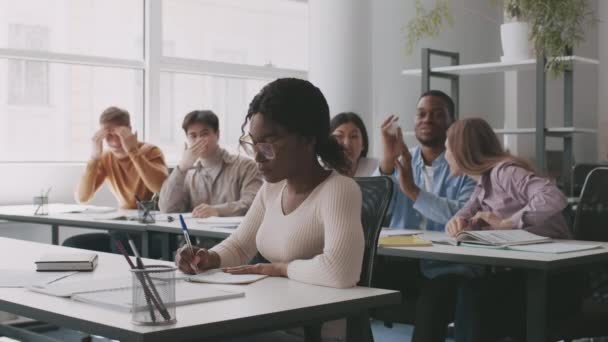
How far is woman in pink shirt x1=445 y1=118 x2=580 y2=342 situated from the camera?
2570 mm

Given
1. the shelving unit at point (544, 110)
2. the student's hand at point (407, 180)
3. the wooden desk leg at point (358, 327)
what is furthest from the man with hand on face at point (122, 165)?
the wooden desk leg at point (358, 327)

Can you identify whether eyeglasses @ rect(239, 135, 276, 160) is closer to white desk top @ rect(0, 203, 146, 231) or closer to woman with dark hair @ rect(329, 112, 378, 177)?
white desk top @ rect(0, 203, 146, 231)

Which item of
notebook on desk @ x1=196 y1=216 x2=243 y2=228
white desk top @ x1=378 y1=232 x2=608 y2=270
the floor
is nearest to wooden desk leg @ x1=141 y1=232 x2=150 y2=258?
notebook on desk @ x1=196 y1=216 x2=243 y2=228

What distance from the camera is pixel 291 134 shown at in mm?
2025

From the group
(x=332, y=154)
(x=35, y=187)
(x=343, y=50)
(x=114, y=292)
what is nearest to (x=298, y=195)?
(x=332, y=154)

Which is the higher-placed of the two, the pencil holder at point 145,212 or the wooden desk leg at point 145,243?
the pencil holder at point 145,212

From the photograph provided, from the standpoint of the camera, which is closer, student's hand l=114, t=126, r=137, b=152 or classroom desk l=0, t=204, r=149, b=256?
classroom desk l=0, t=204, r=149, b=256

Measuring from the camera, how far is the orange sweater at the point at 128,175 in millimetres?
4652

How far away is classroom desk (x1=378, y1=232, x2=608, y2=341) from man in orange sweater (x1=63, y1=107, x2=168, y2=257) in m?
2.47

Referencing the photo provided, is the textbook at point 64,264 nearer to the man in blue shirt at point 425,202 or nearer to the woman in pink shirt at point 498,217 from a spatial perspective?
the man in blue shirt at point 425,202

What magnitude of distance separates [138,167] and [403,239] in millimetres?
2297

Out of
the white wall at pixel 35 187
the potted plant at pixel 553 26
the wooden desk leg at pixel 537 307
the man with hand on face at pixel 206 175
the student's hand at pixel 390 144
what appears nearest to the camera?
the wooden desk leg at pixel 537 307

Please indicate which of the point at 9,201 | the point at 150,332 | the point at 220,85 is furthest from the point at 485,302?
the point at 220,85

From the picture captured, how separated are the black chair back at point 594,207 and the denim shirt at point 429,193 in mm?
533
